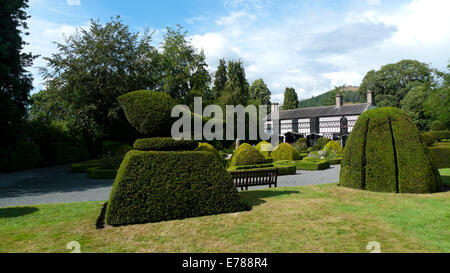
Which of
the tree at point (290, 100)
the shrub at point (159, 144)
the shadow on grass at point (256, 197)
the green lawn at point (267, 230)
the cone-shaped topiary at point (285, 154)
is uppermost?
the tree at point (290, 100)

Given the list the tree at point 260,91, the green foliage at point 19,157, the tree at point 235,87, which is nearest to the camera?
the green foliage at point 19,157

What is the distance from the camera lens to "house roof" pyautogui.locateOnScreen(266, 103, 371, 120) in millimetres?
43388

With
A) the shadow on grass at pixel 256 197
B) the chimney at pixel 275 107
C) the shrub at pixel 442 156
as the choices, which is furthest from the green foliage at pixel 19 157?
the chimney at pixel 275 107

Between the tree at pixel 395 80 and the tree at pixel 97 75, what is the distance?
4915 cm

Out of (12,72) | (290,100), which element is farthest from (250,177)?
(290,100)

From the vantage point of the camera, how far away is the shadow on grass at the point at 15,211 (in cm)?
664

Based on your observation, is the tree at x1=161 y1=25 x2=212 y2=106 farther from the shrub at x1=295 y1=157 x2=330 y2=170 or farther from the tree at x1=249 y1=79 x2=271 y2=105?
the tree at x1=249 y1=79 x2=271 y2=105

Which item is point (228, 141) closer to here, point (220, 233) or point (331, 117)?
point (331, 117)

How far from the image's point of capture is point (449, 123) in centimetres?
3106

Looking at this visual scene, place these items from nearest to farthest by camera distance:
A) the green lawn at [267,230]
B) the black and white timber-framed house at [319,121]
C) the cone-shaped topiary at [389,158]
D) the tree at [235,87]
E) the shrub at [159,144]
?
→ the green lawn at [267,230] → the shrub at [159,144] → the cone-shaped topiary at [389,158] → the tree at [235,87] → the black and white timber-framed house at [319,121]

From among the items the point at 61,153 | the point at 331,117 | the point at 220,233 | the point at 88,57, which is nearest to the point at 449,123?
the point at 331,117

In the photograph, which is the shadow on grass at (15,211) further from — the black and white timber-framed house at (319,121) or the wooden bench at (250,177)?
the black and white timber-framed house at (319,121)
